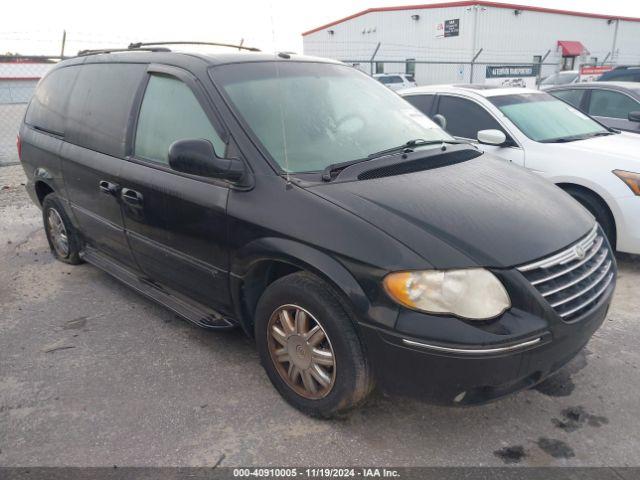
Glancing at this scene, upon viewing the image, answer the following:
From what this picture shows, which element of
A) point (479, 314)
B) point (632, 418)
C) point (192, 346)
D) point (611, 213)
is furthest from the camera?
point (611, 213)

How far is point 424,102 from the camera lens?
19.5ft

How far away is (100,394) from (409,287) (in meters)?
1.90

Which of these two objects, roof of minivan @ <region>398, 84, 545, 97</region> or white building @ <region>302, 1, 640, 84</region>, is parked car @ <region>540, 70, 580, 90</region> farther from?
roof of minivan @ <region>398, 84, 545, 97</region>

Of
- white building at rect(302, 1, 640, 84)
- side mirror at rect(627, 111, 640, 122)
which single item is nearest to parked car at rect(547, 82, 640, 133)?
side mirror at rect(627, 111, 640, 122)

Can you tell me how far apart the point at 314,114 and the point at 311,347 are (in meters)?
1.38

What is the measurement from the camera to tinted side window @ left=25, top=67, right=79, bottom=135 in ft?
14.0

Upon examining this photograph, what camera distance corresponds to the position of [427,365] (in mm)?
2178

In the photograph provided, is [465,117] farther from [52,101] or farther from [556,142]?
[52,101]

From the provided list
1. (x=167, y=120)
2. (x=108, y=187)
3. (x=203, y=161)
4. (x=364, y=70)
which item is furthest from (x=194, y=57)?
(x=364, y=70)

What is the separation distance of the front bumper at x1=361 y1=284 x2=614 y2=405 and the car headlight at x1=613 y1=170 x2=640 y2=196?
252 cm

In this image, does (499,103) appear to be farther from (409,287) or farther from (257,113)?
(409,287)

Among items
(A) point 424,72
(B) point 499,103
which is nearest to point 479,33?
(A) point 424,72

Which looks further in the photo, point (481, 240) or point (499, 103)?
point (499, 103)

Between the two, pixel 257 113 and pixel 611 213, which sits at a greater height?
pixel 257 113
